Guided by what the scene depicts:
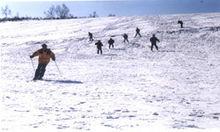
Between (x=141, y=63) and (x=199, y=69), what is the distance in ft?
17.0

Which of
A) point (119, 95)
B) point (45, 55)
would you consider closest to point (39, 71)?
point (45, 55)

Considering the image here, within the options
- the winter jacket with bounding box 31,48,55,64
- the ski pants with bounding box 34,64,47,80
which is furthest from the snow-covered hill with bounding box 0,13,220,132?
the winter jacket with bounding box 31,48,55,64

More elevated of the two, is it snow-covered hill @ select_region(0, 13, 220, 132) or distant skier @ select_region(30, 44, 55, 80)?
distant skier @ select_region(30, 44, 55, 80)

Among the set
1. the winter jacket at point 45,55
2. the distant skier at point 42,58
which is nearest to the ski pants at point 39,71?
the distant skier at point 42,58

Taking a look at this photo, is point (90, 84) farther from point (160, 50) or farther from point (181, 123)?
point (160, 50)

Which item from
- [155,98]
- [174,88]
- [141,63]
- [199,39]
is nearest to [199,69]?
[141,63]

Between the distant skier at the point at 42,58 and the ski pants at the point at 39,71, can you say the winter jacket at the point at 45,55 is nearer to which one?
the distant skier at the point at 42,58

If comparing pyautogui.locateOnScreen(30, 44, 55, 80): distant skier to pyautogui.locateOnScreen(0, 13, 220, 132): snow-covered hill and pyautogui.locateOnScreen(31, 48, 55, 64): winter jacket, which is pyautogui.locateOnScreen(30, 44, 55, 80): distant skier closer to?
pyautogui.locateOnScreen(31, 48, 55, 64): winter jacket

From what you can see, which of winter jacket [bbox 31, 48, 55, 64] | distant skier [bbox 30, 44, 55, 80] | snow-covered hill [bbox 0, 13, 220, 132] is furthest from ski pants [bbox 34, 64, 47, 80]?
snow-covered hill [bbox 0, 13, 220, 132]

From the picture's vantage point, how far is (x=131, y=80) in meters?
22.5

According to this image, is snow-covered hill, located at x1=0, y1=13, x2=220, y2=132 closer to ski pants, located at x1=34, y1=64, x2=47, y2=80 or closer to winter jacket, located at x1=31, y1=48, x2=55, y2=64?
ski pants, located at x1=34, y1=64, x2=47, y2=80

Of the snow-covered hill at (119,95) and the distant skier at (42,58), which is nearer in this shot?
the snow-covered hill at (119,95)

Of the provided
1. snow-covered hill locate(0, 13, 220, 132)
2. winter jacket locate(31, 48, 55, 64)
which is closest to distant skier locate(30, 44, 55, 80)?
winter jacket locate(31, 48, 55, 64)

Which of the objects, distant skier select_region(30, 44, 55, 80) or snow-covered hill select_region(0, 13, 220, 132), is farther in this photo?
distant skier select_region(30, 44, 55, 80)
